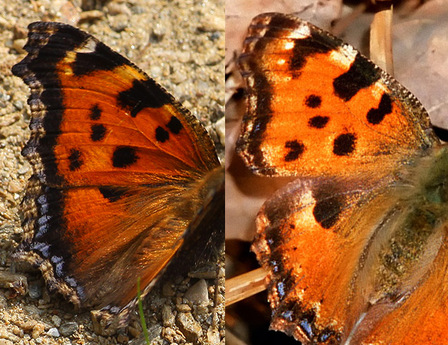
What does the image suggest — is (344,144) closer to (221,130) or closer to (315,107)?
(315,107)

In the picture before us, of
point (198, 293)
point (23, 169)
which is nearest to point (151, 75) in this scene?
point (23, 169)

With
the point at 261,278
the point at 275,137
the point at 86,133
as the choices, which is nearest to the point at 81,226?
the point at 86,133

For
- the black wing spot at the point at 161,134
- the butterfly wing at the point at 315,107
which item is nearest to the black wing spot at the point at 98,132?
the black wing spot at the point at 161,134

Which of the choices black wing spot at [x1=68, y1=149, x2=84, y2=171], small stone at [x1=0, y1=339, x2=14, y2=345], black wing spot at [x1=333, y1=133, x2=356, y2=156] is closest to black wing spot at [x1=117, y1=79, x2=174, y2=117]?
black wing spot at [x1=68, y1=149, x2=84, y2=171]

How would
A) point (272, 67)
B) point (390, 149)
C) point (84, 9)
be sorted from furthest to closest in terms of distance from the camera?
1. point (84, 9)
2. point (390, 149)
3. point (272, 67)

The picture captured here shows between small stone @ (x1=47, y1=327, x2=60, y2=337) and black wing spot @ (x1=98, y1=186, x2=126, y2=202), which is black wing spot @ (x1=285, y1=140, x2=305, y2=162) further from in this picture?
small stone @ (x1=47, y1=327, x2=60, y2=337)

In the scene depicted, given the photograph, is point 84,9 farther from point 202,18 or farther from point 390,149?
point 390,149
